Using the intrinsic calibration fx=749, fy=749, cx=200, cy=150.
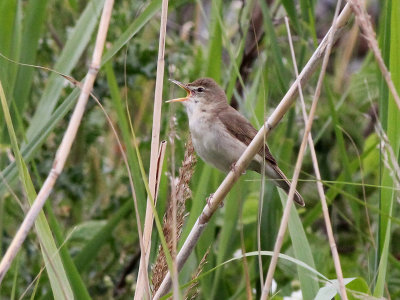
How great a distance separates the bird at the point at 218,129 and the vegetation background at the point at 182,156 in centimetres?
5

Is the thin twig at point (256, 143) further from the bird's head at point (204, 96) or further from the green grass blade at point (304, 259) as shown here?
the bird's head at point (204, 96)

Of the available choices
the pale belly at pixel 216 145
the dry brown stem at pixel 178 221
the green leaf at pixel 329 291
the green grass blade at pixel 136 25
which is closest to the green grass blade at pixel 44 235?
the dry brown stem at pixel 178 221

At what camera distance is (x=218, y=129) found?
2982mm

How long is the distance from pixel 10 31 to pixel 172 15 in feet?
13.0

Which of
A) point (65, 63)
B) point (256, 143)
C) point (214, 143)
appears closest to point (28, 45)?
point (65, 63)

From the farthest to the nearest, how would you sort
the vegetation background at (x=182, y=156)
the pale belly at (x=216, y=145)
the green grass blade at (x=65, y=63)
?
the pale belly at (x=216, y=145)
the green grass blade at (x=65, y=63)
the vegetation background at (x=182, y=156)

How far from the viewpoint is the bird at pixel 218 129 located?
2.83 meters

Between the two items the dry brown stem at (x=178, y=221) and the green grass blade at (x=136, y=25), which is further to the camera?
the green grass blade at (x=136, y=25)

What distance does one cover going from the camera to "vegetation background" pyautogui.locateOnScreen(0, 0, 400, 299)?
2.18 meters

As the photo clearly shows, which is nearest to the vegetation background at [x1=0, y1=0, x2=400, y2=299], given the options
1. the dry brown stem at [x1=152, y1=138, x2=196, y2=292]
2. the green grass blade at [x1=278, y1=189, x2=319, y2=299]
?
the green grass blade at [x1=278, y1=189, x2=319, y2=299]

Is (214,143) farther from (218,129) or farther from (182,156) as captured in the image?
(182,156)

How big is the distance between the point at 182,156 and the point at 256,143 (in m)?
1.33

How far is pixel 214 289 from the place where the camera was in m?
2.68

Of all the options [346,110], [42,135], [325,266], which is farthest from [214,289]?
[346,110]
